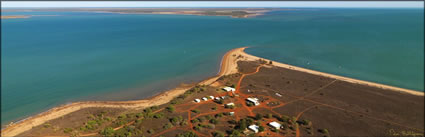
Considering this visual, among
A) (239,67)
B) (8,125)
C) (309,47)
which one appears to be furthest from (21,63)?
(309,47)

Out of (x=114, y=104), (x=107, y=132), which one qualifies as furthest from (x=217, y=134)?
(x=114, y=104)

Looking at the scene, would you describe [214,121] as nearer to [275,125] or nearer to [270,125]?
[270,125]

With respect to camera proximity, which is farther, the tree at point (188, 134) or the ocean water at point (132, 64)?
the ocean water at point (132, 64)

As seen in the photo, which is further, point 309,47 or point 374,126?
point 309,47

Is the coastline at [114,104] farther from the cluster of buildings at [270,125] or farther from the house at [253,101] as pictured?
the cluster of buildings at [270,125]

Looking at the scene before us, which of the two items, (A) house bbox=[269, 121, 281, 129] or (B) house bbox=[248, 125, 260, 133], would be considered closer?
(B) house bbox=[248, 125, 260, 133]

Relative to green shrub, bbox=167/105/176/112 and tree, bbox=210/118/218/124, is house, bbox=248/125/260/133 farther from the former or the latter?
green shrub, bbox=167/105/176/112

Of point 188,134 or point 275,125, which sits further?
point 275,125

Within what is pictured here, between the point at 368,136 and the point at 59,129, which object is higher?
the point at 59,129

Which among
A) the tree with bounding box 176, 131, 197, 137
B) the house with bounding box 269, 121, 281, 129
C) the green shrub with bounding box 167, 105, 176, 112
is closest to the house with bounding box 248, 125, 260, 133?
the house with bounding box 269, 121, 281, 129

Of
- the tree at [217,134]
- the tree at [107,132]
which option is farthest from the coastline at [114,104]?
the tree at [217,134]

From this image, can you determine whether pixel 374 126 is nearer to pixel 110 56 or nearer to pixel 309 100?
pixel 309 100
